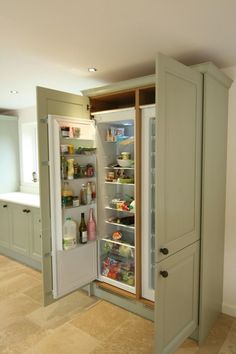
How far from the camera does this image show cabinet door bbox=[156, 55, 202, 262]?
5.23ft

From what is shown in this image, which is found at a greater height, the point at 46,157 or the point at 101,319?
the point at 46,157

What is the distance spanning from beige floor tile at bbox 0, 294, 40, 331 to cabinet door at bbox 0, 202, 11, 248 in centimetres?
122

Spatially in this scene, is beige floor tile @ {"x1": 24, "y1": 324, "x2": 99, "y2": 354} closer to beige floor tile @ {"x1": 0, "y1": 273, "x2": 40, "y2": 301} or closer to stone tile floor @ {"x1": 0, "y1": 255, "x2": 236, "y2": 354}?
stone tile floor @ {"x1": 0, "y1": 255, "x2": 236, "y2": 354}

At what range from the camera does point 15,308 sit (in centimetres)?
267

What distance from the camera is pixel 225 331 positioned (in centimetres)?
229

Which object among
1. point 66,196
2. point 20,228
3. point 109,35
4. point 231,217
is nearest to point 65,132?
point 66,196

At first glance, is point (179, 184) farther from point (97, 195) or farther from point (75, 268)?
point (75, 268)

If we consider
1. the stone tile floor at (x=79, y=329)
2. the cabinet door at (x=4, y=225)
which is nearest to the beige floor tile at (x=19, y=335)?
the stone tile floor at (x=79, y=329)

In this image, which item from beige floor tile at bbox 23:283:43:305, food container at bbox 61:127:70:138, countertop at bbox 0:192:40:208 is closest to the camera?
food container at bbox 61:127:70:138

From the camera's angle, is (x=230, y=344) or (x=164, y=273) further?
(x=230, y=344)

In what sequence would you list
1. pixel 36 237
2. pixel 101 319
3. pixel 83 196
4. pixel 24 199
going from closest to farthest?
pixel 101 319 → pixel 83 196 → pixel 36 237 → pixel 24 199

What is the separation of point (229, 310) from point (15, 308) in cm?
208

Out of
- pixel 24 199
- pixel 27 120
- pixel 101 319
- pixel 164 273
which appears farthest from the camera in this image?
pixel 27 120

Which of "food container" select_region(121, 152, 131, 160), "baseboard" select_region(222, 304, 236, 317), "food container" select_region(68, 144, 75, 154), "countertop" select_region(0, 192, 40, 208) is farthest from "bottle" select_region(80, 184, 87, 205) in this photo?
"baseboard" select_region(222, 304, 236, 317)
